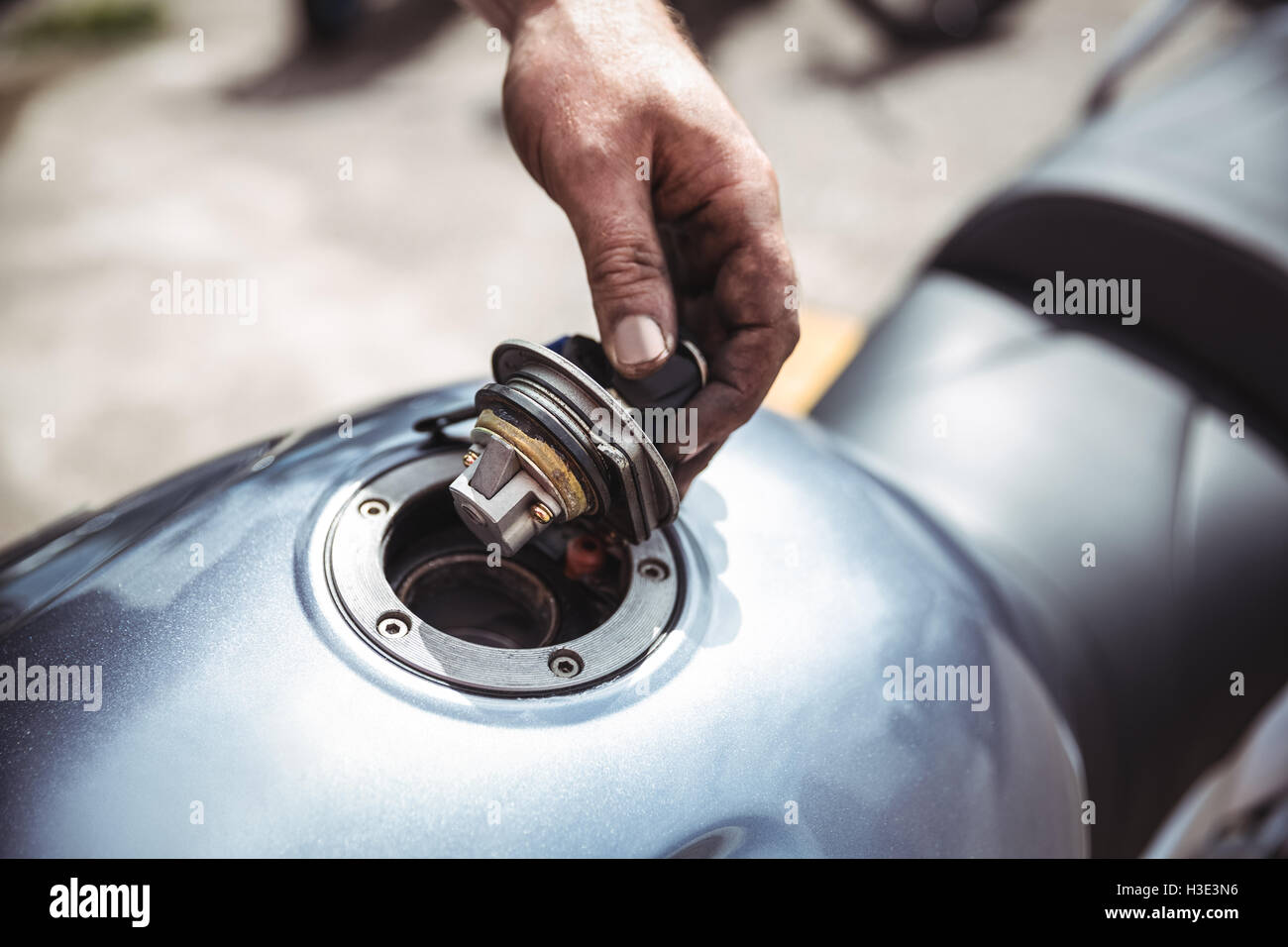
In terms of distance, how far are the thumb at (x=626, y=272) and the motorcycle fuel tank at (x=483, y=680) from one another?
129mm

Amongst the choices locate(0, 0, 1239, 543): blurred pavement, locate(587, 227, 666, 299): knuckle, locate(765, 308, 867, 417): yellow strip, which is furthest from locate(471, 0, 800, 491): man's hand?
locate(0, 0, 1239, 543): blurred pavement

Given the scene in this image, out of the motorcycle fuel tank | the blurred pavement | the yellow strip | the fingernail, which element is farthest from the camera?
the blurred pavement

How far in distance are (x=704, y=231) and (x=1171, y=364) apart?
26.5 inches

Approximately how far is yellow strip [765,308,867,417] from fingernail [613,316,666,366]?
1.28 metres

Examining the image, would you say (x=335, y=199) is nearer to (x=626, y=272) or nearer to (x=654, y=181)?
(x=654, y=181)

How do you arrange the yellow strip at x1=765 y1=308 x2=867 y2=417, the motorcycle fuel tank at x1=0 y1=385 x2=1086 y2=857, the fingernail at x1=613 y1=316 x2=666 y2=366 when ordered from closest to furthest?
the motorcycle fuel tank at x1=0 y1=385 x2=1086 y2=857
the fingernail at x1=613 y1=316 x2=666 y2=366
the yellow strip at x1=765 y1=308 x2=867 y2=417

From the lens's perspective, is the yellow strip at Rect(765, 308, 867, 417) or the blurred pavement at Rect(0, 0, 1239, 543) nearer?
the yellow strip at Rect(765, 308, 867, 417)

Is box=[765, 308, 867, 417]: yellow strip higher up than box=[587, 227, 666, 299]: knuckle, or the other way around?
box=[765, 308, 867, 417]: yellow strip

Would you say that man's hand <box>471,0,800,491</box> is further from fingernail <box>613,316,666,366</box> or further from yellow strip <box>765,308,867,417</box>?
yellow strip <box>765,308,867,417</box>

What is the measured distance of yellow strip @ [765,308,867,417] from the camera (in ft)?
6.80

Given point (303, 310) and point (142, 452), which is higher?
point (303, 310)

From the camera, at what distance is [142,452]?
2.24 metres
